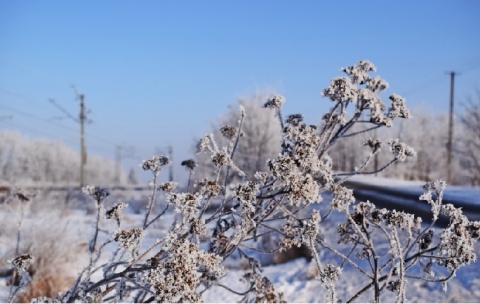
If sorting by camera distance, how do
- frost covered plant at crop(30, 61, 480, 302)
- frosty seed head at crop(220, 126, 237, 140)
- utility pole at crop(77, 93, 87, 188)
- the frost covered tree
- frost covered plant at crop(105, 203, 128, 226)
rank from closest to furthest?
frost covered plant at crop(30, 61, 480, 302)
frost covered plant at crop(105, 203, 128, 226)
frosty seed head at crop(220, 126, 237, 140)
utility pole at crop(77, 93, 87, 188)
the frost covered tree

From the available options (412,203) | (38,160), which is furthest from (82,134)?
(38,160)

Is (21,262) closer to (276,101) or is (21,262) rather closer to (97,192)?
(97,192)

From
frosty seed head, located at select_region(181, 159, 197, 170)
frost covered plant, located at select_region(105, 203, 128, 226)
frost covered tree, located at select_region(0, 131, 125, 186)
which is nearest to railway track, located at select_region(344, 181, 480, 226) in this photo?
frosty seed head, located at select_region(181, 159, 197, 170)

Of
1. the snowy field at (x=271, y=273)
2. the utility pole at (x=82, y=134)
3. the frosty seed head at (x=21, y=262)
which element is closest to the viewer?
the frosty seed head at (x=21, y=262)

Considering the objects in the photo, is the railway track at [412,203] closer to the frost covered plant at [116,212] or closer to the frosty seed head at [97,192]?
the frosty seed head at [97,192]

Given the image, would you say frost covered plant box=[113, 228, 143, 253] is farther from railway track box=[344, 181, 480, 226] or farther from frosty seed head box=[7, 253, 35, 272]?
railway track box=[344, 181, 480, 226]

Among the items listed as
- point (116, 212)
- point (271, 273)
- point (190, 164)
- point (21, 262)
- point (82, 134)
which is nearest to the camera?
point (116, 212)

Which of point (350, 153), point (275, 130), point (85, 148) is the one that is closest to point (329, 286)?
point (275, 130)

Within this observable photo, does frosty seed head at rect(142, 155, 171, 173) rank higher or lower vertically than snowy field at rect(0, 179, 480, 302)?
higher

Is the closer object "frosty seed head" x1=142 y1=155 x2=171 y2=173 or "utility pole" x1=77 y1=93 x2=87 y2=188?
"frosty seed head" x1=142 y1=155 x2=171 y2=173

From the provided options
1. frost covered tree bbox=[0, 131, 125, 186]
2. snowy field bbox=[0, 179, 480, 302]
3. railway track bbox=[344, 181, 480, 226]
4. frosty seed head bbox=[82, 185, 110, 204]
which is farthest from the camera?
frost covered tree bbox=[0, 131, 125, 186]

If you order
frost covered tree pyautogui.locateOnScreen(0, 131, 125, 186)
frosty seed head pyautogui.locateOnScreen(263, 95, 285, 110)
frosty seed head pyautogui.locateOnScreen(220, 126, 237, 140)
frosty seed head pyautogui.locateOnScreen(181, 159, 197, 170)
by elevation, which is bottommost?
frost covered tree pyautogui.locateOnScreen(0, 131, 125, 186)

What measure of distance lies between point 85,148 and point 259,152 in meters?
16.7

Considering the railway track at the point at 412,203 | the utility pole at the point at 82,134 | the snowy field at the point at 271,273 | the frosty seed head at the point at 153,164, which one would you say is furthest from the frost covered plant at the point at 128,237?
the utility pole at the point at 82,134
